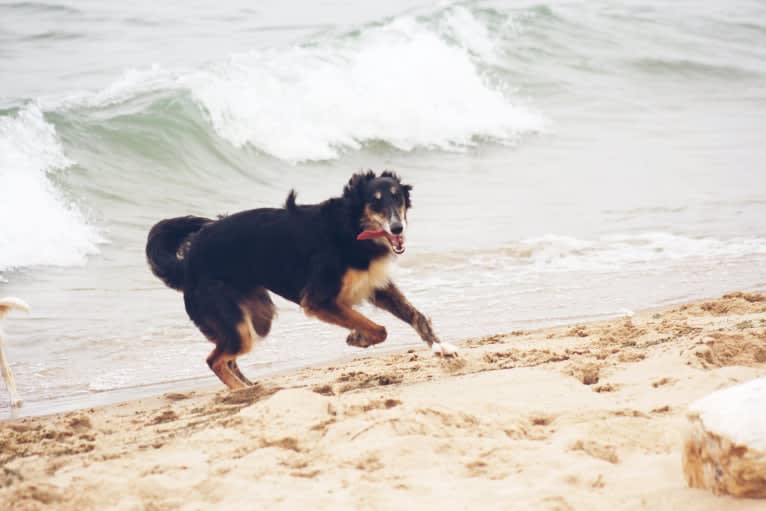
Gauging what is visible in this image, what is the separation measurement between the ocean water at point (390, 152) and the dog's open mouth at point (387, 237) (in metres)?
1.33

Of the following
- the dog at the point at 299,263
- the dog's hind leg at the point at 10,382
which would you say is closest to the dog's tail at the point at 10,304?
the dog's hind leg at the point at 10,382

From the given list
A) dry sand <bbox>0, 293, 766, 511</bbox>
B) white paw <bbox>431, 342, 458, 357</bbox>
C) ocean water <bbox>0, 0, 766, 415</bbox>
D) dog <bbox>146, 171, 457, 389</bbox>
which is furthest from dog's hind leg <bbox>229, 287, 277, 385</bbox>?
white paw <bbox>431, 342, 458, 357</bbox>

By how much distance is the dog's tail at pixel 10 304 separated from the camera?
6.20 metres

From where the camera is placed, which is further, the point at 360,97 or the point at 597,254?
the point at 360,97

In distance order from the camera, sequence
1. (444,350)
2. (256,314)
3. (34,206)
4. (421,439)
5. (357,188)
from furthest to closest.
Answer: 1. (34,206)
2. (256,314)
3. (357,188)
4. (444,350)
5. (421,439)

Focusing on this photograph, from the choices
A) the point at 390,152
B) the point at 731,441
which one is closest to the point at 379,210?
the point at 731,441

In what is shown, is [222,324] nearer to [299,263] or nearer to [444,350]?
[299,263]

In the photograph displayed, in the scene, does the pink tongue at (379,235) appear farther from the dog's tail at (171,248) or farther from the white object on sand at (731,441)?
the white object on sand at (731,441)

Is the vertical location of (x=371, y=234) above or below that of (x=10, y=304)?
above

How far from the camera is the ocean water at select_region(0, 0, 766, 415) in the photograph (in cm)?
795

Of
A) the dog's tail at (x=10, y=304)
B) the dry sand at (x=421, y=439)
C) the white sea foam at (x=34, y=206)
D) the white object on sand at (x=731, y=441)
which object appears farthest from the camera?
the white sea foam at (x=34, y=206)

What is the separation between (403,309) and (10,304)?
2529 millimetres

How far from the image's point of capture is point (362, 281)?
242 inches

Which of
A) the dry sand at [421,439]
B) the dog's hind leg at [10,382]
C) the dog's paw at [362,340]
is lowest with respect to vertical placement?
the dog's hind leg at [10,382]
